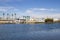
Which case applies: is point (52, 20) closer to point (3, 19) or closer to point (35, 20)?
point (35, 20)

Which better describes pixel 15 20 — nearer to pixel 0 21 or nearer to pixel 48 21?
pixel 0 21

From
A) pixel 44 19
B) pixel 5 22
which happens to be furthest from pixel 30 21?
pixel 5 22

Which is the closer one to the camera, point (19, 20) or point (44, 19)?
point (19, 20)

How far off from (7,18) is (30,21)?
26.5 meters

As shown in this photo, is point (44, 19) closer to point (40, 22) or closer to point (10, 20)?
point (40, 22)

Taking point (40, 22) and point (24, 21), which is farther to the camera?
point (40, 22)

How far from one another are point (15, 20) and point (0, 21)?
15.6m

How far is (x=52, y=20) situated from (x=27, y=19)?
27.8 m

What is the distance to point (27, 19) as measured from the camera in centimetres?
18588

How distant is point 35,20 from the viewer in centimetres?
19138

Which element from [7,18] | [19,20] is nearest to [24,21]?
[19,20]

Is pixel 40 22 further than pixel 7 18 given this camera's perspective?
Yes

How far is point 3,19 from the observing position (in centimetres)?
17550

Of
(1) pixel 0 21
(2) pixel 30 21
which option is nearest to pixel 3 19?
(1) pixel 0 21
